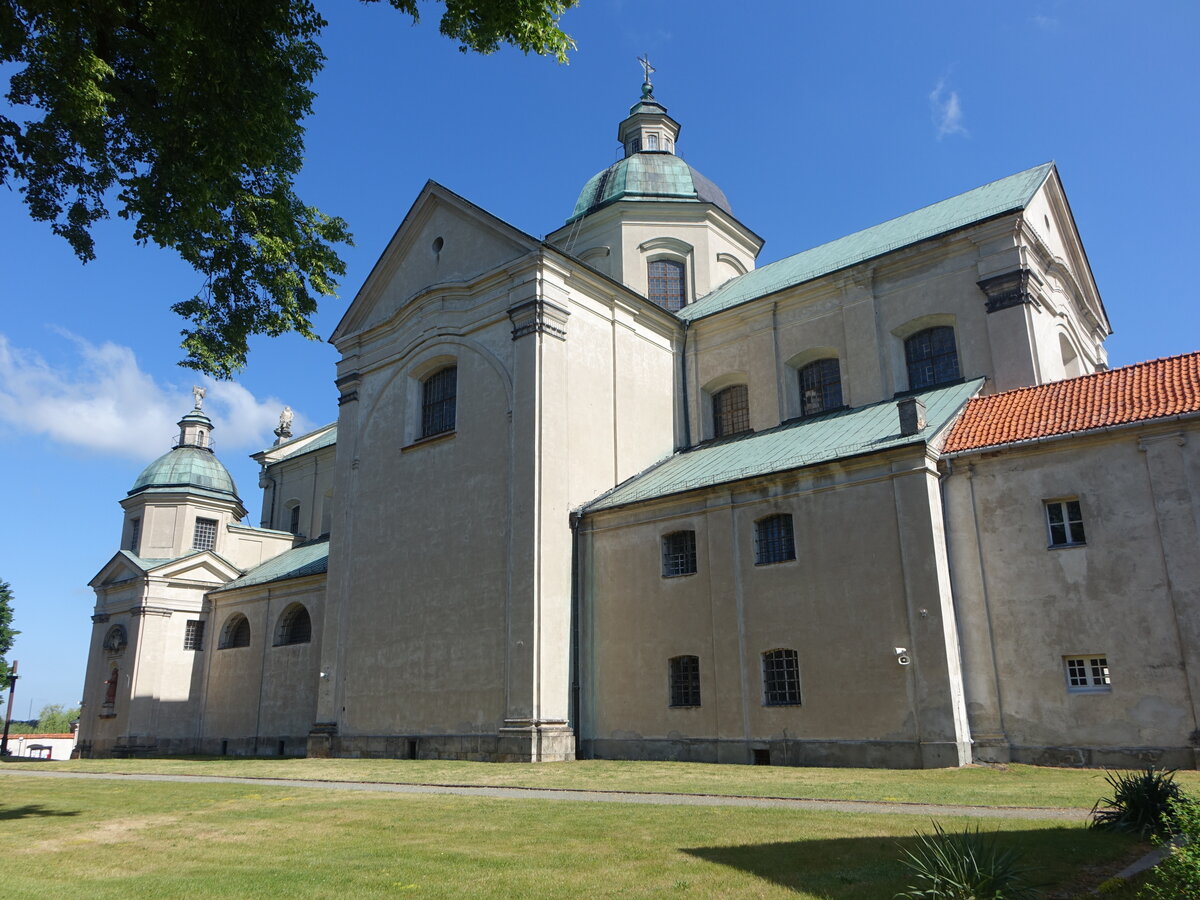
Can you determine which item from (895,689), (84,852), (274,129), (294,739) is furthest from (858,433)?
(294,739)

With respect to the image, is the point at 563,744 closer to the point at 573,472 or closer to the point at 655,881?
the point at 573,472

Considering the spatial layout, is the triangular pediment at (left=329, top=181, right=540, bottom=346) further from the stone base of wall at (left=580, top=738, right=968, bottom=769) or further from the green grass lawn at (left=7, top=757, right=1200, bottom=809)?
the green grass lawn at (left=7, top=757, right=1200, bottom=809)

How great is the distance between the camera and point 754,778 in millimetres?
15578

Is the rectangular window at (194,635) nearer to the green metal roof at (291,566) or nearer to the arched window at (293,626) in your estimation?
the green metal roof at (291,566)

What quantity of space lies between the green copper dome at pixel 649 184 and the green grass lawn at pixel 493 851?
25458 millimetres

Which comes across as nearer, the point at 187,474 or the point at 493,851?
the point at 493,851

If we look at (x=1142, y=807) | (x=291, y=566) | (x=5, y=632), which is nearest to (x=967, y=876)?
(x=1142, y=807)

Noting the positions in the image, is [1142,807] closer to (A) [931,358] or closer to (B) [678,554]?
(B) [678,554]

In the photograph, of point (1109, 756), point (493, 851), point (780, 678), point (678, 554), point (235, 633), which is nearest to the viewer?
point (493, 851)

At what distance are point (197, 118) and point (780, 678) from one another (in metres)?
14.9

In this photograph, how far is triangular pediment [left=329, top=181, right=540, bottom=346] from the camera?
26312mm

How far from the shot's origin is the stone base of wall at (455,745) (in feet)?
70.6

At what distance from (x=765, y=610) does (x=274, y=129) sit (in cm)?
1355

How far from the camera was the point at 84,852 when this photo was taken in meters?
9.48
